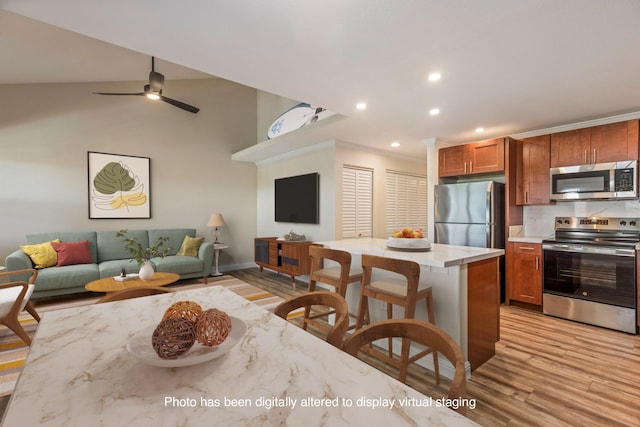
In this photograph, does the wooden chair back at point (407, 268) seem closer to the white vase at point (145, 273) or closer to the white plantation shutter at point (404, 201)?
the white vase at point (145, 273)

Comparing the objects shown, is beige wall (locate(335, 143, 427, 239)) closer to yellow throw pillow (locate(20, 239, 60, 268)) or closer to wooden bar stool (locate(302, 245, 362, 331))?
wooden bar stool (locate(302, 245, 362, 331))

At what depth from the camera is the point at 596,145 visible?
3.33m

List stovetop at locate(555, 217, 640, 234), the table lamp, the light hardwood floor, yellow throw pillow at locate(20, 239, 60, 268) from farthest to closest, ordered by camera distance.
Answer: the table lamp → yellow throw pillow at locate(20, 239, 60, 268) → stovetop at locate(555, 217, 640, 234) → the light hardwood floor

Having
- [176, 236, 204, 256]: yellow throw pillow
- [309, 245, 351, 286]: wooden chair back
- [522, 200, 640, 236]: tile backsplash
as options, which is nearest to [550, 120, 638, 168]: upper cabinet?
[522, 200, 640, 236]: tile backsplash

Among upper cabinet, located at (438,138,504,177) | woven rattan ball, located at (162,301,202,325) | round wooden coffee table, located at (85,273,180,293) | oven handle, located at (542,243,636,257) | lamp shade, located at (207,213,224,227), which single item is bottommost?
round wooden coffee table, located at (85,273,180,293)

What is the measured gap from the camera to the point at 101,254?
4.59 m

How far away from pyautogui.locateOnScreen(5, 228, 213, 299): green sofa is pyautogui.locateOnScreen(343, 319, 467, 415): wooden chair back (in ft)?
13.9

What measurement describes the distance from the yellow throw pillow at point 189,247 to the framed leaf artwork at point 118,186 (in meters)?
0.86

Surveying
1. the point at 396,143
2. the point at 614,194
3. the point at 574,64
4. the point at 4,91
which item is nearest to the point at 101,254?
the point at 4,91

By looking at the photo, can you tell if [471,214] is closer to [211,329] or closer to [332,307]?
[332,307]

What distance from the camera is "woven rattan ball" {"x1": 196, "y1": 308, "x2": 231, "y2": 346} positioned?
831mm

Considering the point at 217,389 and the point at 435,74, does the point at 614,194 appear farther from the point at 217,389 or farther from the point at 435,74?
the point at 217,389

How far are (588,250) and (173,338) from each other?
13.3 feet

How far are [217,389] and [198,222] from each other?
5.51 m
